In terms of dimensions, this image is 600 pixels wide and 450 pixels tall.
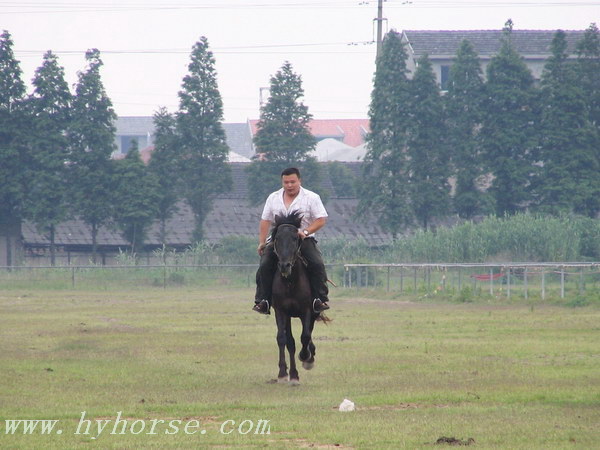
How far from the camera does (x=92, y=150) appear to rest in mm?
→ 67000

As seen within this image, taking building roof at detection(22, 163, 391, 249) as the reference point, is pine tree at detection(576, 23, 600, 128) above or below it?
above

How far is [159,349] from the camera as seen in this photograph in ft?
68.2

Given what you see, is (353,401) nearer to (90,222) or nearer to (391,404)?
(391,404)

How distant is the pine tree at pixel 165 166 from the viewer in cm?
6875

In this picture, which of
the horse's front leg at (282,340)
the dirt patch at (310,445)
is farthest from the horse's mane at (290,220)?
the dirt patch at (310,445)

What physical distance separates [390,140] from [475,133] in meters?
5.22

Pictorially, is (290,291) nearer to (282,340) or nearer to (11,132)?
(282,340)

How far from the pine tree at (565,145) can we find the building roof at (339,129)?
10372cm

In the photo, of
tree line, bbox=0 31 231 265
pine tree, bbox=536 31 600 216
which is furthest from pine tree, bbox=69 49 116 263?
pine tree, bbox=536 31 600 216

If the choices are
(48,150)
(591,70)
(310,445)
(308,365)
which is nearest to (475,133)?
(591,70)

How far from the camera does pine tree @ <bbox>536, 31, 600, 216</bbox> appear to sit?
65.1m

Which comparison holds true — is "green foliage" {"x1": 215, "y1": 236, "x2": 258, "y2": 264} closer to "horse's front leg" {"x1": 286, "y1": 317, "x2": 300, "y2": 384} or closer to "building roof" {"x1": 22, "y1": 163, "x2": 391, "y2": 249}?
"building roof" {"x1": 22, "y1": 163, "x2": 391, "y2": 249}

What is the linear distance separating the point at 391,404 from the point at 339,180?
233ft

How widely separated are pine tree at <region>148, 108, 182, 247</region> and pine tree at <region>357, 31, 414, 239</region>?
37.9ft
